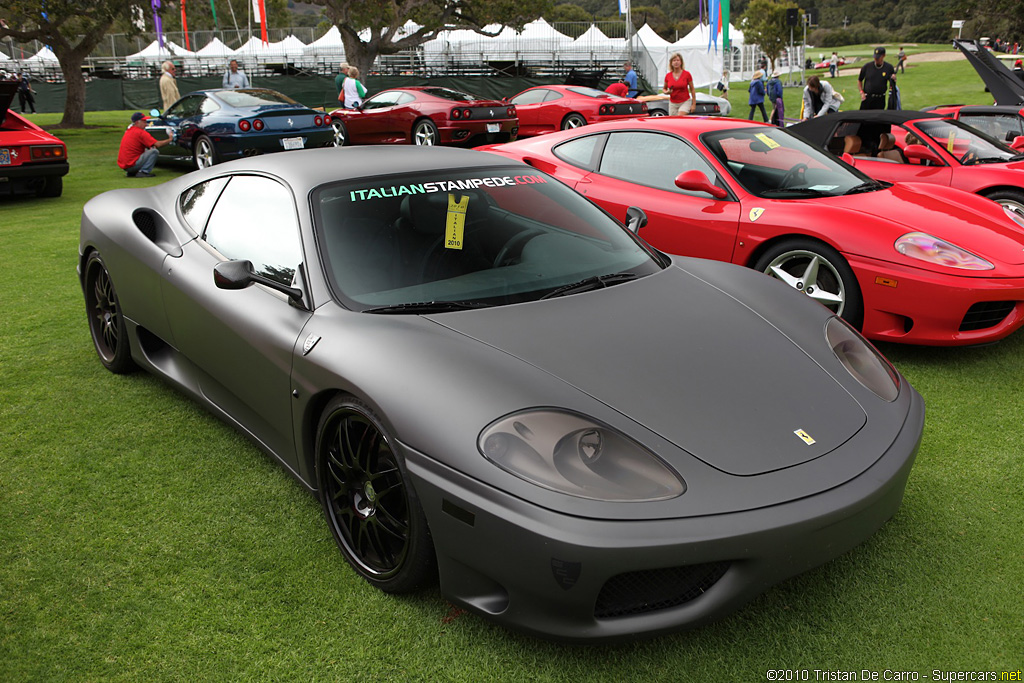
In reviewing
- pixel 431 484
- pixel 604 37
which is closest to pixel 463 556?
pixel 431 484

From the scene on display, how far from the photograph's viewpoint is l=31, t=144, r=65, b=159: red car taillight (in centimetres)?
962

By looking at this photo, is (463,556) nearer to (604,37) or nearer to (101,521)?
(101,521)

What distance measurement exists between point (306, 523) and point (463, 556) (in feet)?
3.25

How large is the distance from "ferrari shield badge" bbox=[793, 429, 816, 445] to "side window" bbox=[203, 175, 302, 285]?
5.56 ft

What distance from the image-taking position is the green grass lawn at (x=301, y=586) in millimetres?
2139

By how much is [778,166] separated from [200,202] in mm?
3487

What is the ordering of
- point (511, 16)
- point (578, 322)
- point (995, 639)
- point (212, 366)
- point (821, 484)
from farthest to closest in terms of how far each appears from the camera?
point (511, 16)
point (212, 366)
point (578, 322)
point (995, 639)
point (821, 484)

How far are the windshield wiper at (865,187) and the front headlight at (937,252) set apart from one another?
0.67 m

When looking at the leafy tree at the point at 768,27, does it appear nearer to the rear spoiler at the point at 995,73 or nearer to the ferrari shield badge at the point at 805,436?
the rear spoiler at the point at 995,73

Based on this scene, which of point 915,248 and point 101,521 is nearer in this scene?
point 101,521

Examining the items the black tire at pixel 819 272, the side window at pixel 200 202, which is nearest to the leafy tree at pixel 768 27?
the black tire at pixel 819 272

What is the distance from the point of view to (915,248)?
167 inches

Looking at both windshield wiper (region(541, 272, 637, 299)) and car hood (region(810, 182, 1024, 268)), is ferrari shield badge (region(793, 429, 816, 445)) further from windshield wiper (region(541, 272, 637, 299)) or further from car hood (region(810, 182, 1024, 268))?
car hood (region(810, 182, 1024, 268))

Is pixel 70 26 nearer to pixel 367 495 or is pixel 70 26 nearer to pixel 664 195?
pixel 664 195
